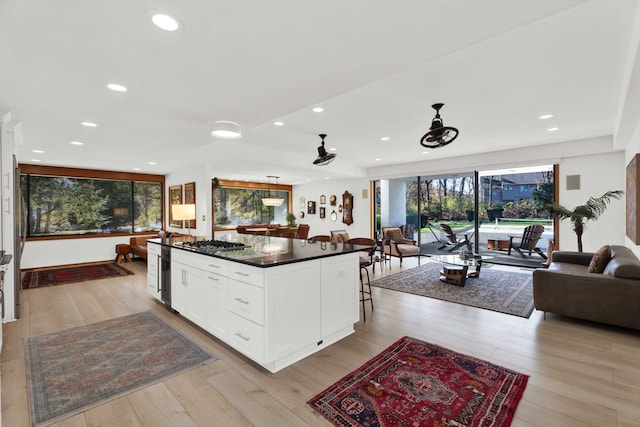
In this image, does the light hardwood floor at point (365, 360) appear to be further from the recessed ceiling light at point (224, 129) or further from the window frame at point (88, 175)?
the window frame at point (88, 175)

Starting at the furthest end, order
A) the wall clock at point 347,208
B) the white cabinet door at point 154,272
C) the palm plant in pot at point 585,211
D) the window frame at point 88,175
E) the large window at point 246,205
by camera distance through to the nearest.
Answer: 1. the large window at point 246,205
2. the wall clock at point 347,208
3. the window frame at point 88,175
4. the palm plant in pot at point 585,211
5. the white cabinet door at point 154,272

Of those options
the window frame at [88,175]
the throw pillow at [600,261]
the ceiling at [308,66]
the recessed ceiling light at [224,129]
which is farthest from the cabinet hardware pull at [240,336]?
the window frame at [88,175]

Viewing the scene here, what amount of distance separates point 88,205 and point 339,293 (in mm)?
7543

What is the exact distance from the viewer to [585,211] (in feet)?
16.6

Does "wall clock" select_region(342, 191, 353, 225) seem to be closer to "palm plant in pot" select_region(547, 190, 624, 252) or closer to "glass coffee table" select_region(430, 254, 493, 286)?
"glass coffee table" select_region(430, 254, 493, 286)

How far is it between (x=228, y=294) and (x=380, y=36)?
242 centimetres

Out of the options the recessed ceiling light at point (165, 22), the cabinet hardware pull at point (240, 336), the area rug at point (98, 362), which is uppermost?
the recessed ceiling light at point (165, 22)

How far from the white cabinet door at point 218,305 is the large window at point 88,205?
6.40 m

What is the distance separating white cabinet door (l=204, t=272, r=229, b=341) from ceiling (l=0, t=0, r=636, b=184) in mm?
1819

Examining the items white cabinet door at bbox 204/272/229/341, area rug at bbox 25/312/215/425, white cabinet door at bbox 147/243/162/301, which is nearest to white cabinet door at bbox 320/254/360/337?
white cabinet door at bbox 204/272/229/341

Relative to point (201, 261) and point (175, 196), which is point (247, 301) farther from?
point (175, 196)

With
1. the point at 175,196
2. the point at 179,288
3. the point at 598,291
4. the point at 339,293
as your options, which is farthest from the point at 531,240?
the point at 175,196

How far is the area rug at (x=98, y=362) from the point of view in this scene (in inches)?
83.5

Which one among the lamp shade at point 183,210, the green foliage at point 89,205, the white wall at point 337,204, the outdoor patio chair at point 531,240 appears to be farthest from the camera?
the white wall at point 337,204
